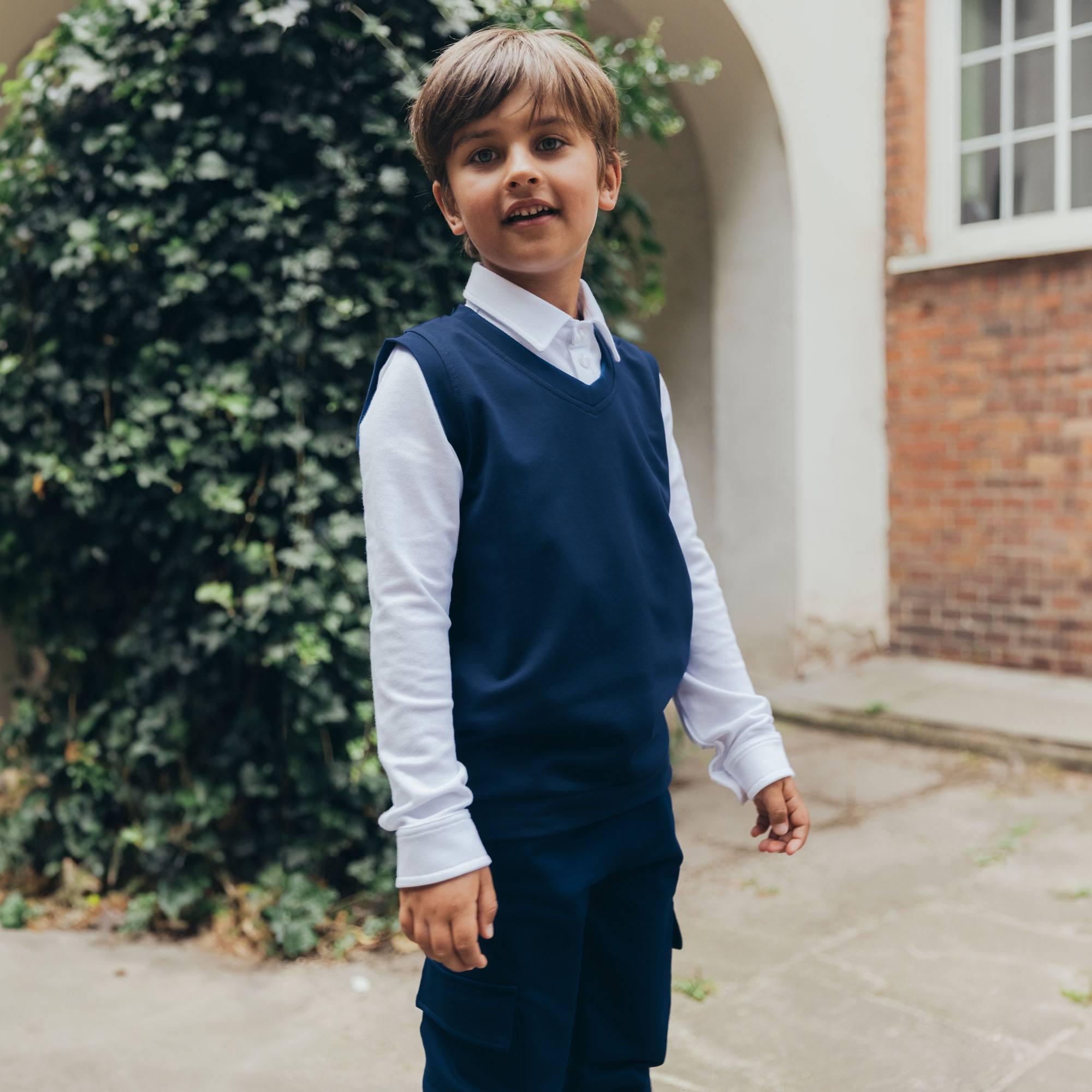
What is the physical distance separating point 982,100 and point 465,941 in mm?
5886

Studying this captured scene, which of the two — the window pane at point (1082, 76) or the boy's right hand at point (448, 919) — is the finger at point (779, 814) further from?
the window pane at point (1082, 76)

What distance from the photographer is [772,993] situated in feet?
9.21

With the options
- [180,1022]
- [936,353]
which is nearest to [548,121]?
[180,1022]

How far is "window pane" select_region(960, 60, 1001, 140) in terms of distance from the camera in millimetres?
6066

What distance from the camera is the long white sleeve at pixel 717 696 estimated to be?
1.72 m

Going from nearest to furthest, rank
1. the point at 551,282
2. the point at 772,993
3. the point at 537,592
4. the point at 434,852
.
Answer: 1. the point at 434,852
2. the point at 537,592
3. the point at 551,282
4. the point at 772,993

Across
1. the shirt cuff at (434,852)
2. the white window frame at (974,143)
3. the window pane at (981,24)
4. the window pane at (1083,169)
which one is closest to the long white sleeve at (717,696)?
the shirt cuff at (434,852)

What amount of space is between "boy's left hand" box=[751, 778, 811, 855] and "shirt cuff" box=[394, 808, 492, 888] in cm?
49

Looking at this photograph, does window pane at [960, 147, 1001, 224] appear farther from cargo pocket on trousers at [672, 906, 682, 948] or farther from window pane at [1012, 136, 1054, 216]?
cargo pocket on trousers at [672, 906, 682, 948]

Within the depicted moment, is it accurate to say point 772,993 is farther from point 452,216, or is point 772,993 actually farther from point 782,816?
point 452,216

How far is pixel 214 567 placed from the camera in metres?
3.12

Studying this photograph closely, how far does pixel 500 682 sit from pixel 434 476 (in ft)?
0.83

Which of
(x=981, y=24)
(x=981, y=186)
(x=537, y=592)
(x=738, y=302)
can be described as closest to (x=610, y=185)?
(x=537, y=592)

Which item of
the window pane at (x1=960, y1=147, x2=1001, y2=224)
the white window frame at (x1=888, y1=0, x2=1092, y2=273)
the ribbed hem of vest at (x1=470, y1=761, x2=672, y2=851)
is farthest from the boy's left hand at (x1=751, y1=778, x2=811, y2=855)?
the window pane at (x1=960, y1=147, x2=1001, y2=224)
